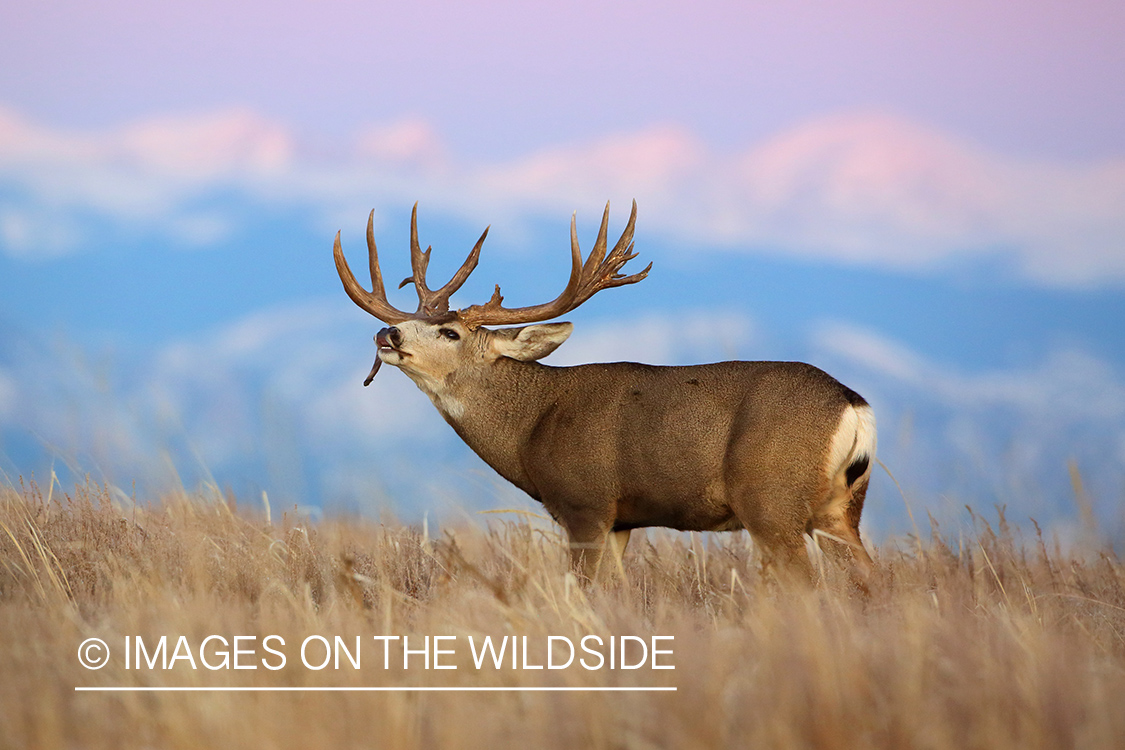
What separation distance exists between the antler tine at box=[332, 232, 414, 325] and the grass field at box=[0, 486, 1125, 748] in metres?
1.84

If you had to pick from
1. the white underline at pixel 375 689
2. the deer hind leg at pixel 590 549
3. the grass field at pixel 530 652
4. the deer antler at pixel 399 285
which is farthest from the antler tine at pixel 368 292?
the white underline at pixel 375 689

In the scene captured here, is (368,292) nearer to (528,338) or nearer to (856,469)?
(528,338)

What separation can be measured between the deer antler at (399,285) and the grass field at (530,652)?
187 cm

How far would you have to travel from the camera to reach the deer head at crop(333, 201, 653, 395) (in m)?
7.86

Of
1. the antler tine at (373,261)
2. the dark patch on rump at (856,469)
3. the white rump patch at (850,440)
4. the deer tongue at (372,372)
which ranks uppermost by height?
the antler tine at (373,261)

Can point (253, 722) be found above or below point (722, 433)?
below

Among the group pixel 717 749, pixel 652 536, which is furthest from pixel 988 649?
pixel 652 536

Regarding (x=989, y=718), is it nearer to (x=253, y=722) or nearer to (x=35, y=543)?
(x=253, y=722)

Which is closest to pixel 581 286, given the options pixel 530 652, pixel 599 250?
pixel 599 250

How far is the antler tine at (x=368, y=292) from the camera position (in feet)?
27.6

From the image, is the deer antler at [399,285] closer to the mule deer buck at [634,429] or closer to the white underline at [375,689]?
the mule deer buck at [634,429]

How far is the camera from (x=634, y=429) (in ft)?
23.3

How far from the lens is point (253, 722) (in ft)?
12.3

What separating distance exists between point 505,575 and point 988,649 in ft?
11.8
